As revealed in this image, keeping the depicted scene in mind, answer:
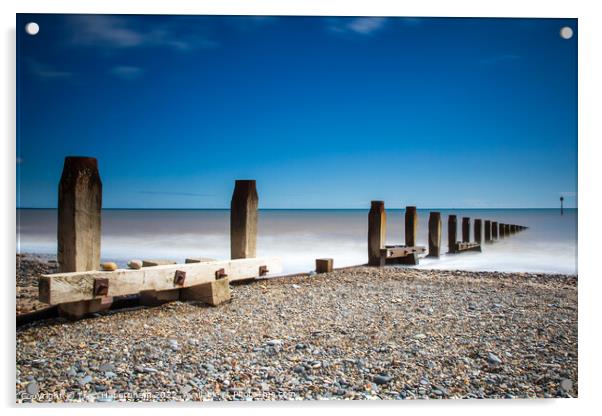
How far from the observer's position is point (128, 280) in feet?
14.9

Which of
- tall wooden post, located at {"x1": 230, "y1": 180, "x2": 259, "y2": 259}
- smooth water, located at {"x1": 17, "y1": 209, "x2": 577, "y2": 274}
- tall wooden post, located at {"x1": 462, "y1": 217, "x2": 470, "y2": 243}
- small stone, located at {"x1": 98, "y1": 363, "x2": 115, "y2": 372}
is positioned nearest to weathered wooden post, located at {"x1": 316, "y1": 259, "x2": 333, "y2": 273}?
smooth water, located at {"x1": 17, "y1": 209, "x2": 577, "y2": 274}

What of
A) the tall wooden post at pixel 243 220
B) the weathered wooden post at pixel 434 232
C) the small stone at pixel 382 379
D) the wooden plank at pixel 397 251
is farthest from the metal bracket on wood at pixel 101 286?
the weathered wooden post at pixel 434 232

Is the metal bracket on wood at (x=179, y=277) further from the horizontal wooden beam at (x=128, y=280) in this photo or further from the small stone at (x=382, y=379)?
the small stone at (x=382, y=379)

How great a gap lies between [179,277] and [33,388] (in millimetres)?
1570

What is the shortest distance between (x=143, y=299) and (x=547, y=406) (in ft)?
11.9

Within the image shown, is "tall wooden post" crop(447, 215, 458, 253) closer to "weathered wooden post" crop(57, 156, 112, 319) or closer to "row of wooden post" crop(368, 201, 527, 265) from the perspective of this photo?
"row of wooden post" crop(368, 201, 527, 265)

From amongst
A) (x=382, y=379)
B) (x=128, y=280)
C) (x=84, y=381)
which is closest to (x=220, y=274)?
(x=128, y=280)

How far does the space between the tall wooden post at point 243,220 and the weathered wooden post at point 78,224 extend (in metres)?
1.90

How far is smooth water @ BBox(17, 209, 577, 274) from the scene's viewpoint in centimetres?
517

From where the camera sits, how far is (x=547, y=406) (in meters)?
4.05

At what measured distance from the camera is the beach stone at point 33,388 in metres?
3.77

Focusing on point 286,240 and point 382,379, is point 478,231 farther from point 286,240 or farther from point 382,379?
point 382,379
